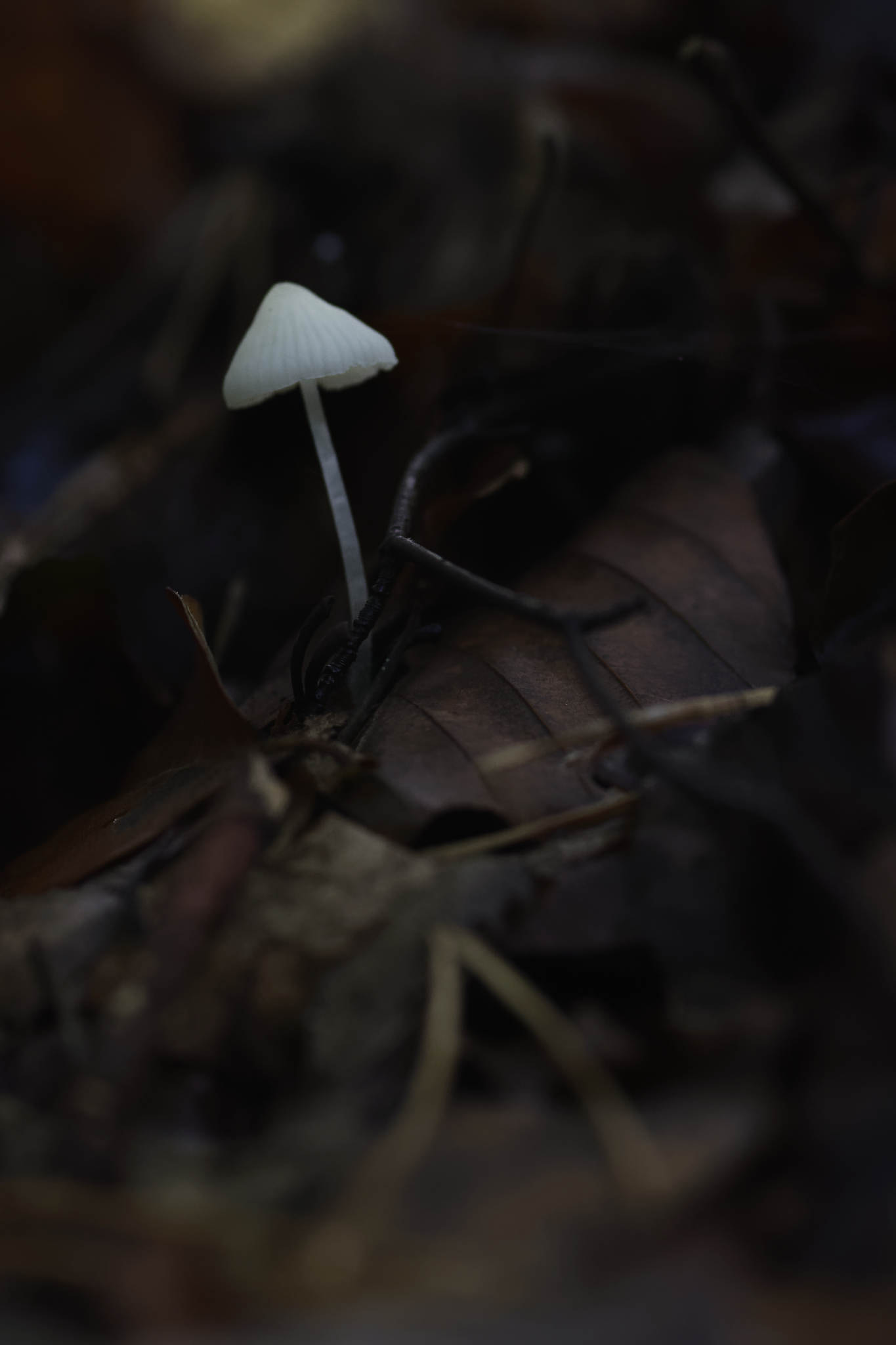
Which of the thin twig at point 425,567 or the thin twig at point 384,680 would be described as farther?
the thin twig at point 384,680

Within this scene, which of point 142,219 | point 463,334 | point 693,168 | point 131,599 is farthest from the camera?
point 142,219

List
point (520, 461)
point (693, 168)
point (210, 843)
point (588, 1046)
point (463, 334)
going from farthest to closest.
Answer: point (693, 168) → point (463, 334) → point (520, 461) → point (210, 843) → point (588, 1046)

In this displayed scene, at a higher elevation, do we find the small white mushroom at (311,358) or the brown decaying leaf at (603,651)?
the small white mushroom at (311,358)

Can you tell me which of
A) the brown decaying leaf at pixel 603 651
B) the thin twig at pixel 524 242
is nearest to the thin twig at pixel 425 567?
the brown decaying leaf at pixel 603 651

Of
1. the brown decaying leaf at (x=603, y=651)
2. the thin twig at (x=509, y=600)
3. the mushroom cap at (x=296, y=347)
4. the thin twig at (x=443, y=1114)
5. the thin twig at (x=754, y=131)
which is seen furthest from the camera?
the thin twig at (x=754, y=131)

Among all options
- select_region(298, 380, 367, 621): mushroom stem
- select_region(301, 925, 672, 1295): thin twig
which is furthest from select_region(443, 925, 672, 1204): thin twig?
select_region(298, 380, 367, 621): mushroom stem

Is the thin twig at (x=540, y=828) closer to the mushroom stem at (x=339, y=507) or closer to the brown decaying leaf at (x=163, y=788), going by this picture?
the brown decaying leaf at (x=163, y=788)

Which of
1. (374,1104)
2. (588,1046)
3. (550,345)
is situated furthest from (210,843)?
(550,345)

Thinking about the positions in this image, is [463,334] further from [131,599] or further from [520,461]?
[131,599]
